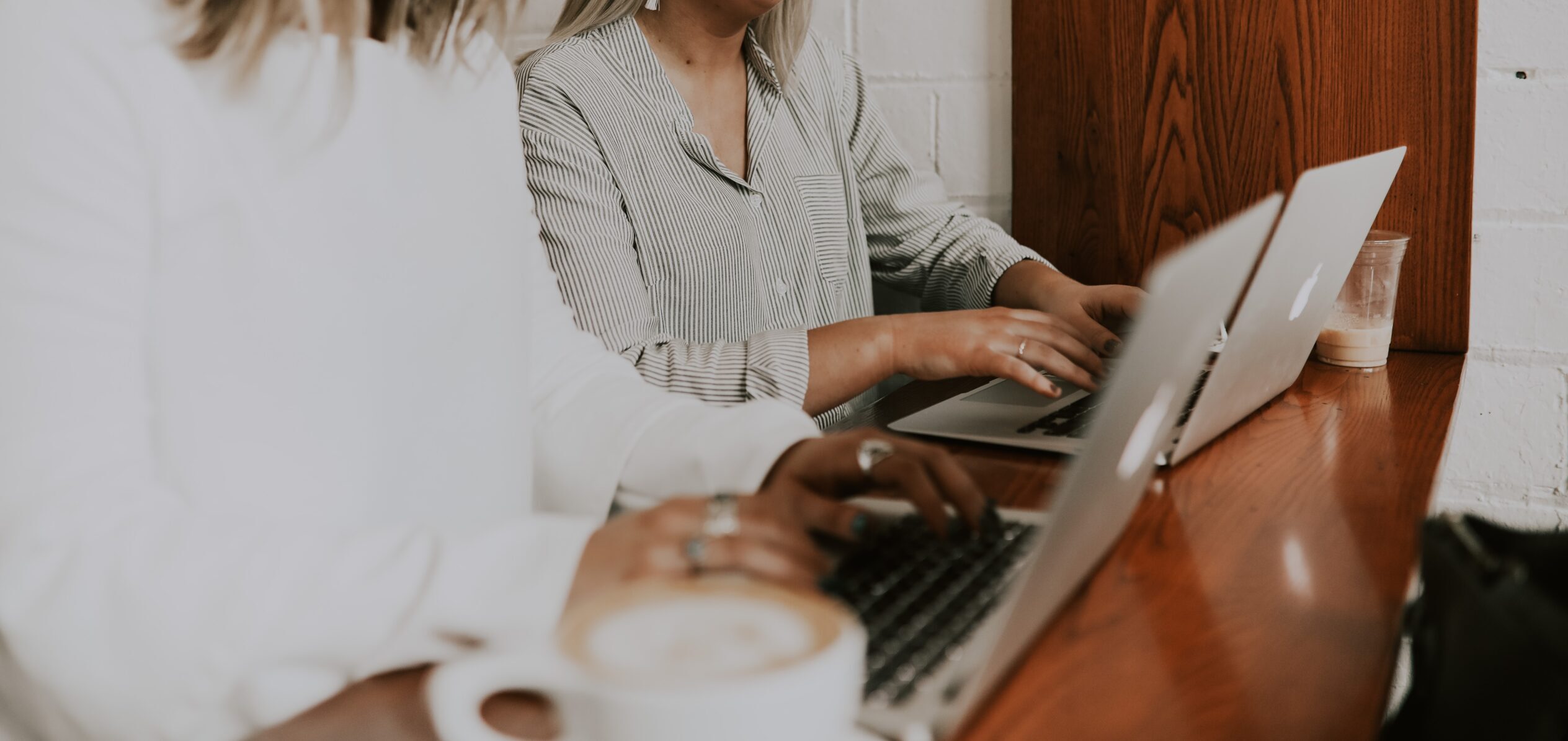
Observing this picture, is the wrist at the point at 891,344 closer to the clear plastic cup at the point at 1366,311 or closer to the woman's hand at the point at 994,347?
the woman's hand at the point at 994,347

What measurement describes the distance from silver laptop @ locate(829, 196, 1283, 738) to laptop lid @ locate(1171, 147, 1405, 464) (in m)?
0.15

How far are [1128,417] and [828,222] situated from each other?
1.00 metres

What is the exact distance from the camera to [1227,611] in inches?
22.4

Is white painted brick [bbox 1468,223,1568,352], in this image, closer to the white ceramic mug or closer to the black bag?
the black bag

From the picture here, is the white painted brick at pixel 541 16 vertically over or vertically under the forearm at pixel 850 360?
over

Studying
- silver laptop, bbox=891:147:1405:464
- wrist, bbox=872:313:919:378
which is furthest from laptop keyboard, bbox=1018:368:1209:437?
wrist, bbox=872:313:919:378

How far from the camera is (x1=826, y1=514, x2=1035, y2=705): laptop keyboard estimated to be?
18.2 inches

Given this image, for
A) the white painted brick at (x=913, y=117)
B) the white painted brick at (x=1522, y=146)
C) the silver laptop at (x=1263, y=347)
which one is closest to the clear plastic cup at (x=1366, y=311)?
the silver laptop at (x=1263, y=347)

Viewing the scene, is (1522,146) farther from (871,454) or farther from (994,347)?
(871,454)

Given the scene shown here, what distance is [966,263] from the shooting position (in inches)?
57.1

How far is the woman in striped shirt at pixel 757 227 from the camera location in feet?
3.57

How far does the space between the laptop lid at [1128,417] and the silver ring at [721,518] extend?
0.11 m

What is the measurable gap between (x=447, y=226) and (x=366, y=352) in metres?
0.11

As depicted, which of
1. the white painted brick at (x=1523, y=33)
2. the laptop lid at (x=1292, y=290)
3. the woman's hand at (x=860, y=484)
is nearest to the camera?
the woman's hand at (x=860, y=484)
